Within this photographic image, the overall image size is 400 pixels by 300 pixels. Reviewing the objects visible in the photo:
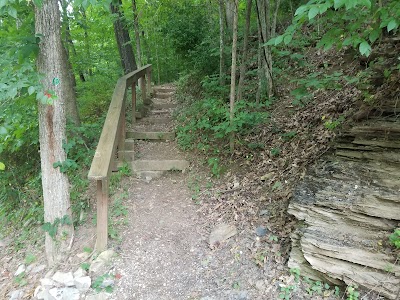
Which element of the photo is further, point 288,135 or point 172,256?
point 288,135

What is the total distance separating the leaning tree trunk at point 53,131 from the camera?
11.0ft

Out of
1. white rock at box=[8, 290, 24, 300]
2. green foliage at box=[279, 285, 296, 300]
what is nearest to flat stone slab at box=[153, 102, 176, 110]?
white rock at box=[8, 290, 24, 300]

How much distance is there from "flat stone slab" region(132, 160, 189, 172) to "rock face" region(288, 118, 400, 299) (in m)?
2.22

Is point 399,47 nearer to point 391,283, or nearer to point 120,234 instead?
point 391,283

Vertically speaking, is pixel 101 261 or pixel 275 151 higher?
pixel 275 151

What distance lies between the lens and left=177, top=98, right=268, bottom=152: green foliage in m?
4.76

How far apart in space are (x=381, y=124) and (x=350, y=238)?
4.39ft

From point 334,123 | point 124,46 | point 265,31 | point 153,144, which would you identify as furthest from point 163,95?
point 334,123

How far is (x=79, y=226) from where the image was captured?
4.05m

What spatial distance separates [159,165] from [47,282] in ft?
7.74

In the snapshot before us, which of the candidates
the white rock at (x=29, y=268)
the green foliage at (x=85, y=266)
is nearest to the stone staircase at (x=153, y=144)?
the green foliage at (x=85, y=266)

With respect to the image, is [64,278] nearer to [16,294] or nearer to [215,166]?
[16,294]

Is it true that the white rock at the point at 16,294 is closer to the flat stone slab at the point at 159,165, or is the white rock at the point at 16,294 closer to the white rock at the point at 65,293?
the white rock at the point at 65,293

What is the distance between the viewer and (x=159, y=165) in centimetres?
504
